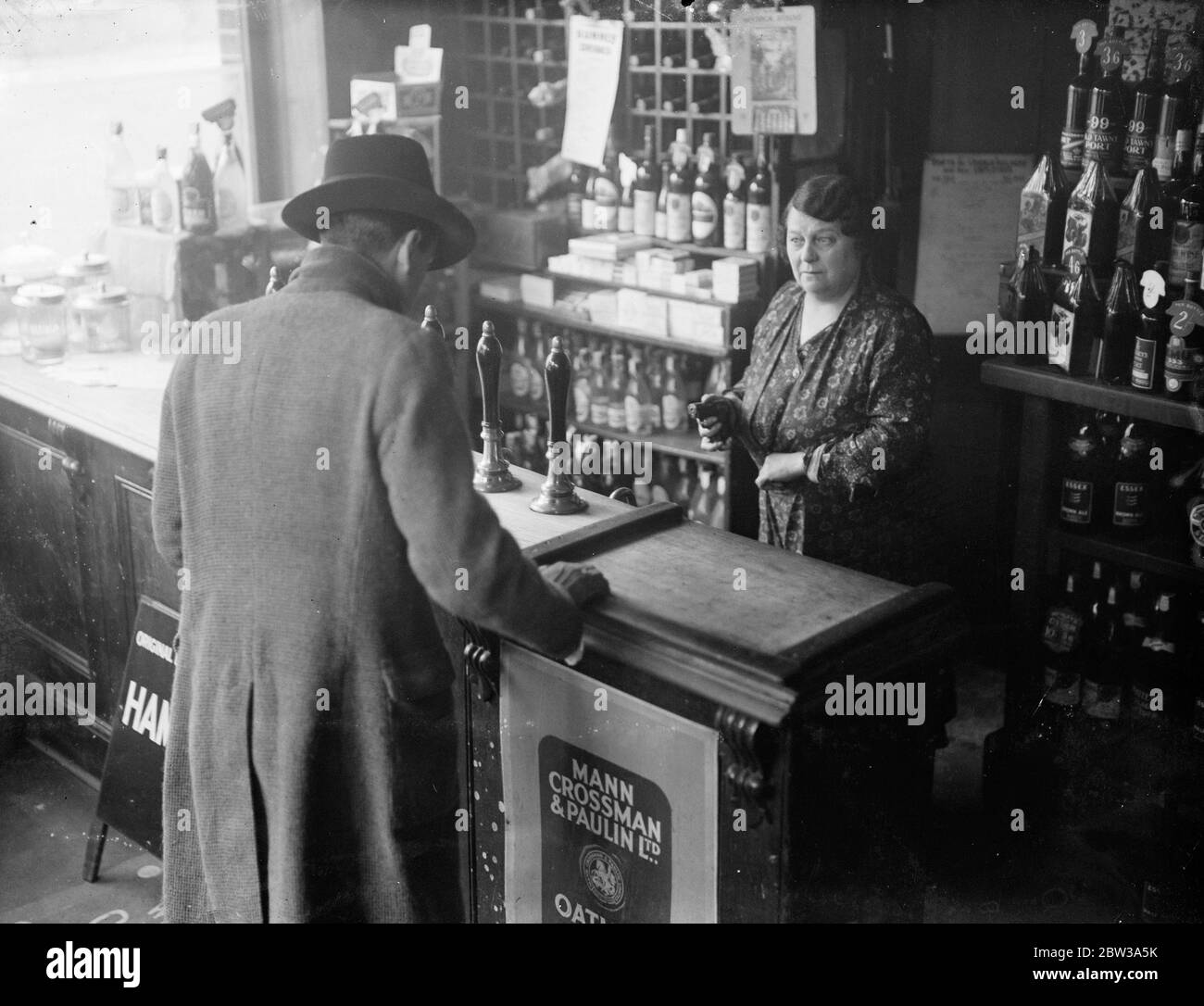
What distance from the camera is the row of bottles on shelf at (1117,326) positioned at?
2.94m

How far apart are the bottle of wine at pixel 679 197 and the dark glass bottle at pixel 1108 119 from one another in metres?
1.45

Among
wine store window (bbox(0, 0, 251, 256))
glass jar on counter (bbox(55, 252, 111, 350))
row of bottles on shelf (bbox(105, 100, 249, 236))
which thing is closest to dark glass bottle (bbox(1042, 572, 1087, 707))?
row of bottles on shelf (bbox(105, 100, 249, 236))

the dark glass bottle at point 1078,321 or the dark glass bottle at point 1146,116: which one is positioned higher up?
the dark glass bottle at point 1146,116

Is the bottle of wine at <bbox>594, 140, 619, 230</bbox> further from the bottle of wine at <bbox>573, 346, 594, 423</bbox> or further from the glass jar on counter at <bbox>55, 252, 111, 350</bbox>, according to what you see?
the glass jar on counter at <bbox>55, 252, 111, 350</bbox>

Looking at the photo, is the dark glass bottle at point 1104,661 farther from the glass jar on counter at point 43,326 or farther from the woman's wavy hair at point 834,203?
the glass jar on counter at point 43,326

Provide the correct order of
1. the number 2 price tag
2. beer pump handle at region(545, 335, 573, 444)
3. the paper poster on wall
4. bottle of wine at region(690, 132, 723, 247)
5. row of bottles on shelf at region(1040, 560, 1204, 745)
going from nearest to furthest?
beer pump handle at region(545, 335, 573, 444)
the number 2 price tag
row of bottles on shelf at region(1040, 560, 1204, 745)
the paper poster on wall
bottle of wine at region(690, 132, 723, 247)

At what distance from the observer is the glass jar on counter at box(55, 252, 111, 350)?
3982 mm

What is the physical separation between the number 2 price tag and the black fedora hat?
1599 millimetres

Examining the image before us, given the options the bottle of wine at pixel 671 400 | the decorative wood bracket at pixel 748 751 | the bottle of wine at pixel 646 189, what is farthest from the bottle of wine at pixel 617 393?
the decorative wood bracket at pixel 748 751

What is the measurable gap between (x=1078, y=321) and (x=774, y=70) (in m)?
1.24

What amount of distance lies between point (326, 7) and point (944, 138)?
1.99m

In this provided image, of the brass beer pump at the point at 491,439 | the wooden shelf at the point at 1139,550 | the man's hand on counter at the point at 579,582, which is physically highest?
the brass beer pump at the point at 491,439

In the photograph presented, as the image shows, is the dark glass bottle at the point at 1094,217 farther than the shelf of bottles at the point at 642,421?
No

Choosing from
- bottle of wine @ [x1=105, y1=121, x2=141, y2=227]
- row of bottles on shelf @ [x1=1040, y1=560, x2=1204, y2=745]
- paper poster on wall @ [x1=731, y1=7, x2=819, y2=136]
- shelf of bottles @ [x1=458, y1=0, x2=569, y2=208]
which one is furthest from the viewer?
shelf of bottles @ [x1=458, y1=0, x2=569, y2=208]
